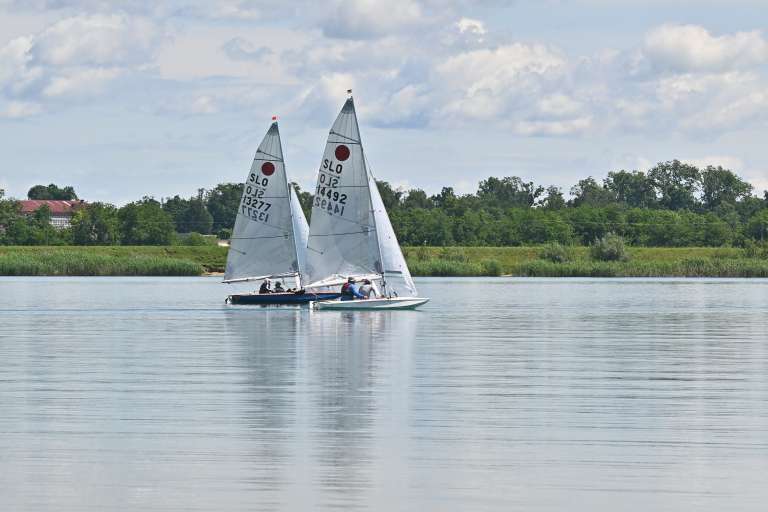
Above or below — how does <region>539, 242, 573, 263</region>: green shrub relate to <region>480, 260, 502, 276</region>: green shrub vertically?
above

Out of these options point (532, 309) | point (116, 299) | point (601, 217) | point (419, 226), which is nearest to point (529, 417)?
point (532, 309)

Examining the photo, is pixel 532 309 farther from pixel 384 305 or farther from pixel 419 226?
pixel 419 226

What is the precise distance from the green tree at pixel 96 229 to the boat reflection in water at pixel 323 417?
446ft

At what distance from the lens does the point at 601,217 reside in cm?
19312

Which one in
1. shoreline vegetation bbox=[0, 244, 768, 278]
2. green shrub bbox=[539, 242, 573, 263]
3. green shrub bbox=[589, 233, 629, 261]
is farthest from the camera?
green shrub bbox=[589, 233, 629, 261]

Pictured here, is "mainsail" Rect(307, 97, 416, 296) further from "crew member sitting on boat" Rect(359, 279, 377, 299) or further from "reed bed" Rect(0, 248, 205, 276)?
"reed bed" Rect(0, 248, 205, 276)

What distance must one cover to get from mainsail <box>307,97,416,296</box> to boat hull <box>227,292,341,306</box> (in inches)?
37.9

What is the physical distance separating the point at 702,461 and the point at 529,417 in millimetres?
4808

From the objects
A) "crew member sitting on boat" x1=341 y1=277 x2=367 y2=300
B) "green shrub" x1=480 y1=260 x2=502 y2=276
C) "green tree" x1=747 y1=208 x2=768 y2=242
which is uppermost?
"green tree" x1=747 y1=208 x2=768 y2=242

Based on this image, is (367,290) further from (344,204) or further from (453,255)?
(453,255)

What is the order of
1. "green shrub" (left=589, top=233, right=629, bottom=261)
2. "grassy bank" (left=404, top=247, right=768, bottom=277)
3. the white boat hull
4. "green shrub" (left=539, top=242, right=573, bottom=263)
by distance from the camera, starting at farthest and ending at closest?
"green shrub" (left=589, top=233, right=629, bottom=261), "green shrub" (left=539, top=242, right=573, bottom=263), "grassy bank" (left=404, top=247, right=768, bottom=277), the white boat hull

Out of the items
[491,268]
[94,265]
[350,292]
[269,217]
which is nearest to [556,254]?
[491,268]

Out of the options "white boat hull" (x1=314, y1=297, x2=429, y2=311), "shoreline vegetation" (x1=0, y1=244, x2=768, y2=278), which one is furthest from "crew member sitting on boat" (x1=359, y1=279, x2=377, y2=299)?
"shoreline vegetation" (x1=0, y1=244, x2=768, y2=278)

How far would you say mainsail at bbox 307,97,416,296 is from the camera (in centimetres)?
6681
